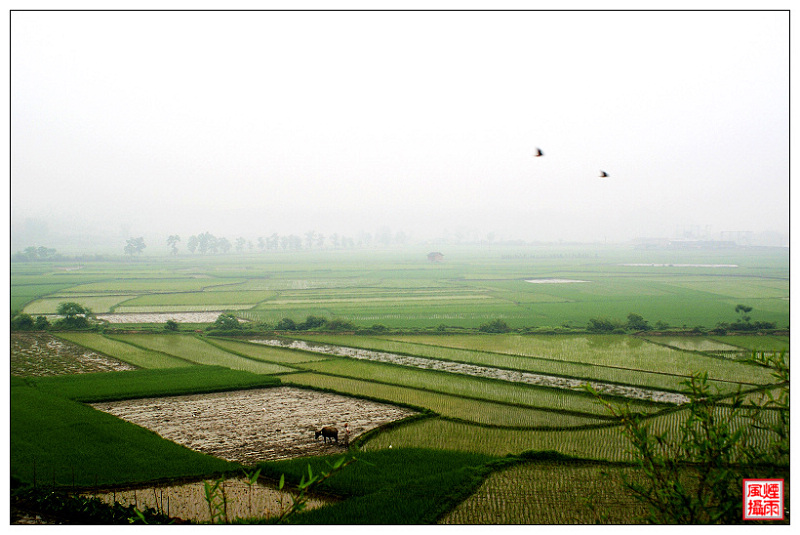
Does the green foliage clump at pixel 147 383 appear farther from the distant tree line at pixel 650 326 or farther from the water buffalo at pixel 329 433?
the distant tree line at pixel 650 326

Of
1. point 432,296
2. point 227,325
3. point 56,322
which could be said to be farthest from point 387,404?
point 432,296

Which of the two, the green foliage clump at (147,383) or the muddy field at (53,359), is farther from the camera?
the muddy field at (53,359)

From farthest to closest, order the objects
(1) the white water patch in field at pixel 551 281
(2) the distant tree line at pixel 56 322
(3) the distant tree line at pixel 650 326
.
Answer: (1) the white water patch in field at pixel 551 281, (2) the distant tree line at pixel 56 322, (3) the distant tree line at pixel 650 326

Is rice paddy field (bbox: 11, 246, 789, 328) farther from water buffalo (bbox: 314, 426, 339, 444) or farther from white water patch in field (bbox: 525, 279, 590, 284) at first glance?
water buffalo (bbox: 314, 426, 339, 444)

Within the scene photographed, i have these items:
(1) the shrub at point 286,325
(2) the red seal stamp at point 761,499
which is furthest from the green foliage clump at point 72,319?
(2) the red seal stamp at point 761,499

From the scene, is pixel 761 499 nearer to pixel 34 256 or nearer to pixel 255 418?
pixel 255 418

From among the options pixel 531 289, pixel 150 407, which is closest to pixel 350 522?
pixel 150 407
